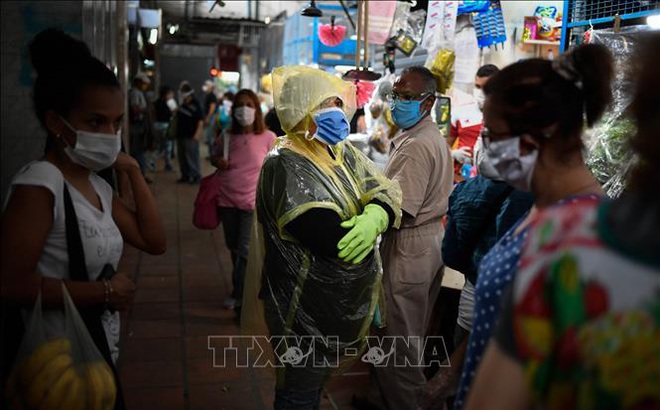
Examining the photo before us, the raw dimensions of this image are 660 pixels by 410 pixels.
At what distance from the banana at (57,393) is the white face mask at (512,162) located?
136 centimetres

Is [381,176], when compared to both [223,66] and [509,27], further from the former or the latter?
[223,66]

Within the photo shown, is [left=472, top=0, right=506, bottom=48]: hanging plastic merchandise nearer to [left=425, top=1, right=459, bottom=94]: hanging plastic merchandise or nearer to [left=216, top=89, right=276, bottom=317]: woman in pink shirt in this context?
[left=425, top=1, right=459, bottom=94]: hanging plastic merchandise

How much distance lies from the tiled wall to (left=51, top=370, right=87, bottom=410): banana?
1.66 metres

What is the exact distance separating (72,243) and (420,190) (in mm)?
1960

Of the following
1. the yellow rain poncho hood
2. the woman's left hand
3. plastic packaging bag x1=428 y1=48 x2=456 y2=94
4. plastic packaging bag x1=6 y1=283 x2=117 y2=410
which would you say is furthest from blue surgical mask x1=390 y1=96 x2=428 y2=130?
plastic packaging bag x1=6 y1=283 x2=117 y2=410

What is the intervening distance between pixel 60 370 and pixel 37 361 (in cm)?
7

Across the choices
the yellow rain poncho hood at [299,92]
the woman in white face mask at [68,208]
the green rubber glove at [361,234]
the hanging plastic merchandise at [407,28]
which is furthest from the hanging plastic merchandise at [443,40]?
the woman in white face mask at [68,208]

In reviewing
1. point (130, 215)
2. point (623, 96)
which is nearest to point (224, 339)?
point (130, 215)

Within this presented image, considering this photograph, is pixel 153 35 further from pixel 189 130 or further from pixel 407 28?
pixel 407 28

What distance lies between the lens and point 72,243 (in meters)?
1.87

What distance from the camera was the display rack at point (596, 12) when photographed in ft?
11.1

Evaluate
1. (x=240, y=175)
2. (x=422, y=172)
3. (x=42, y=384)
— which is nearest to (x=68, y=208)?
(x=42, y=384)

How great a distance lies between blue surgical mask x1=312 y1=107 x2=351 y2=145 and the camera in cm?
289

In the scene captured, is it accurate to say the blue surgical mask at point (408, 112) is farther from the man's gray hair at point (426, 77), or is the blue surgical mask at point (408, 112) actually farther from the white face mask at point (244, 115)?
the white face mask at point (244, 115)
